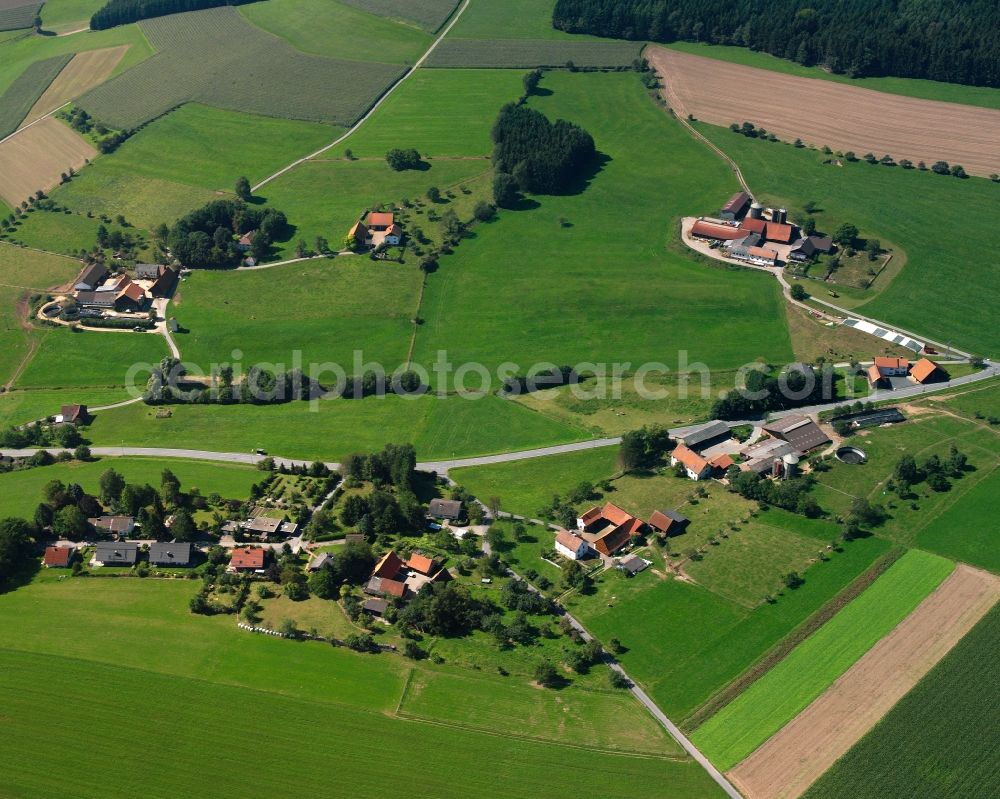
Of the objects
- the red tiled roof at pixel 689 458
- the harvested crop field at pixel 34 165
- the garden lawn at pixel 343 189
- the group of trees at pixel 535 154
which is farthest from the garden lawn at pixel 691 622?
the harvested crop field at pixel 34 165

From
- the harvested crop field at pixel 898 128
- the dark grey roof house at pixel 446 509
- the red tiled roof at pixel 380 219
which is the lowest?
the dark grey roof house at pixel 446 509

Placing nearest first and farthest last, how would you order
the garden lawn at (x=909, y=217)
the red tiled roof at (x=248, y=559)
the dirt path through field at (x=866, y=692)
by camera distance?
1. the dirt path through field at (x=866, y=692)
2. the red tiled roof at (x=248, y=559)
3. the garden lawn at (x=909, y=217)

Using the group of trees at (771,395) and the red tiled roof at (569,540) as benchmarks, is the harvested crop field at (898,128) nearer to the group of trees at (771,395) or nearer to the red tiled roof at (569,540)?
the group of trees at (771,395)

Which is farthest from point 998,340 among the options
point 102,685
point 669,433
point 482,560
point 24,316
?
point 24,316

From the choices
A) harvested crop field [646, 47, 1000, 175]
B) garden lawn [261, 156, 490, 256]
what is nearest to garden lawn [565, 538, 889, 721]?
garden lawn [261, 156, 490, 256]

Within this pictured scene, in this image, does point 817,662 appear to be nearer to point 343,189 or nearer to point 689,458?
point 689,458

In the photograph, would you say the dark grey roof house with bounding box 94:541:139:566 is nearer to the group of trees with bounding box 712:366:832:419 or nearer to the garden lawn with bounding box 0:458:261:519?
the garden lawn with bounding box 0:458:261:519

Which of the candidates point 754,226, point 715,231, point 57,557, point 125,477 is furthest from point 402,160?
point 57,557
